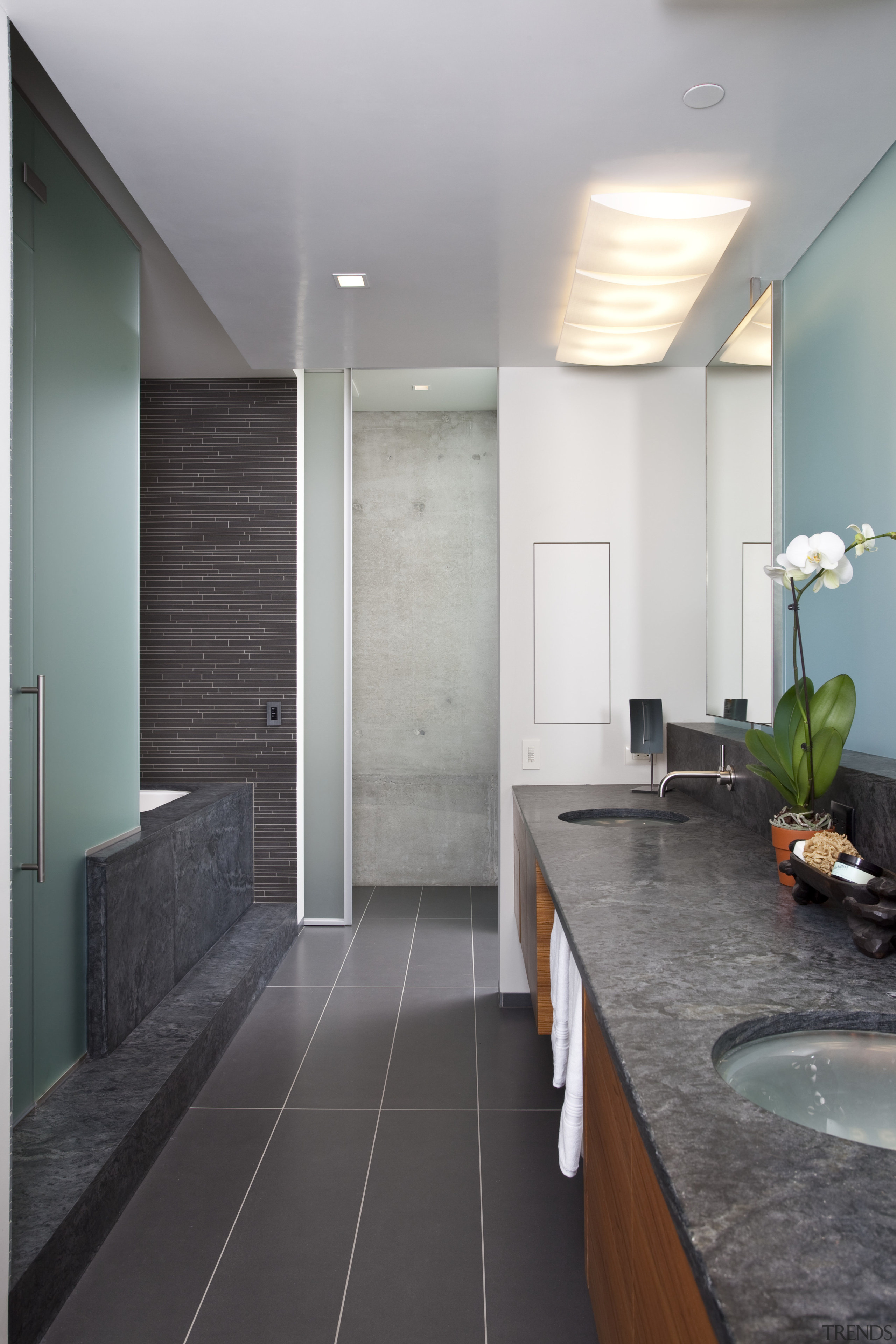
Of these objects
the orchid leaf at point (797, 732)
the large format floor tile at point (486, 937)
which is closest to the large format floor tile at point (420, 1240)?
the large format floor tile at point (486, 937)

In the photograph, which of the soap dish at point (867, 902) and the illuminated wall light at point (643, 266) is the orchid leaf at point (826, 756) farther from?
the illuminated wall light at point (643, 266)

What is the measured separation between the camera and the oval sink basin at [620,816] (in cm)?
260

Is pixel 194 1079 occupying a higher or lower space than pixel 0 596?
lower

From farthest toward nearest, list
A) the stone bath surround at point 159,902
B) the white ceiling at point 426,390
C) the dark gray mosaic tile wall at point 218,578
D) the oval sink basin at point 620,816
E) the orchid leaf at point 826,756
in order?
1. the white ceiling at point 426,390
2. the dark gray mosaic tile wall at point 218,578
3. the oval sink basin at point 620,816
4. the stone bath surround at point 159,902
5. the orchid leaf at point 826,756

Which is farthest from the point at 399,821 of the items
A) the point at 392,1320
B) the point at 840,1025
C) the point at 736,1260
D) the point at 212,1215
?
the point at 736,1260

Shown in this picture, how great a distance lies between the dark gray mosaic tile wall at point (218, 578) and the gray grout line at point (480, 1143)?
3.95 ft

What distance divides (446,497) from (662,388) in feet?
6.60

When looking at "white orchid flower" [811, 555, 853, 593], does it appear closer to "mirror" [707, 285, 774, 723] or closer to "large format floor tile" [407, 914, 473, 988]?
"mirror" [707, 285, 774, 723]

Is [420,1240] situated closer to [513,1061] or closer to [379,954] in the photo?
[513,1061]

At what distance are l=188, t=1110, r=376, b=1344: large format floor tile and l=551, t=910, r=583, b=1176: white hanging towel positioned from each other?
53cm

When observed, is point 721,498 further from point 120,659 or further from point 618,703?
point 120,659

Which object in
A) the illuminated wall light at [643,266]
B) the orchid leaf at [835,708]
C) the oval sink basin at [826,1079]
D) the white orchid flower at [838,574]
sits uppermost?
the illuminated wall light at [643,266]

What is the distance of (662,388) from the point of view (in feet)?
10.5

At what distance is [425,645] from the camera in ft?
16.5
